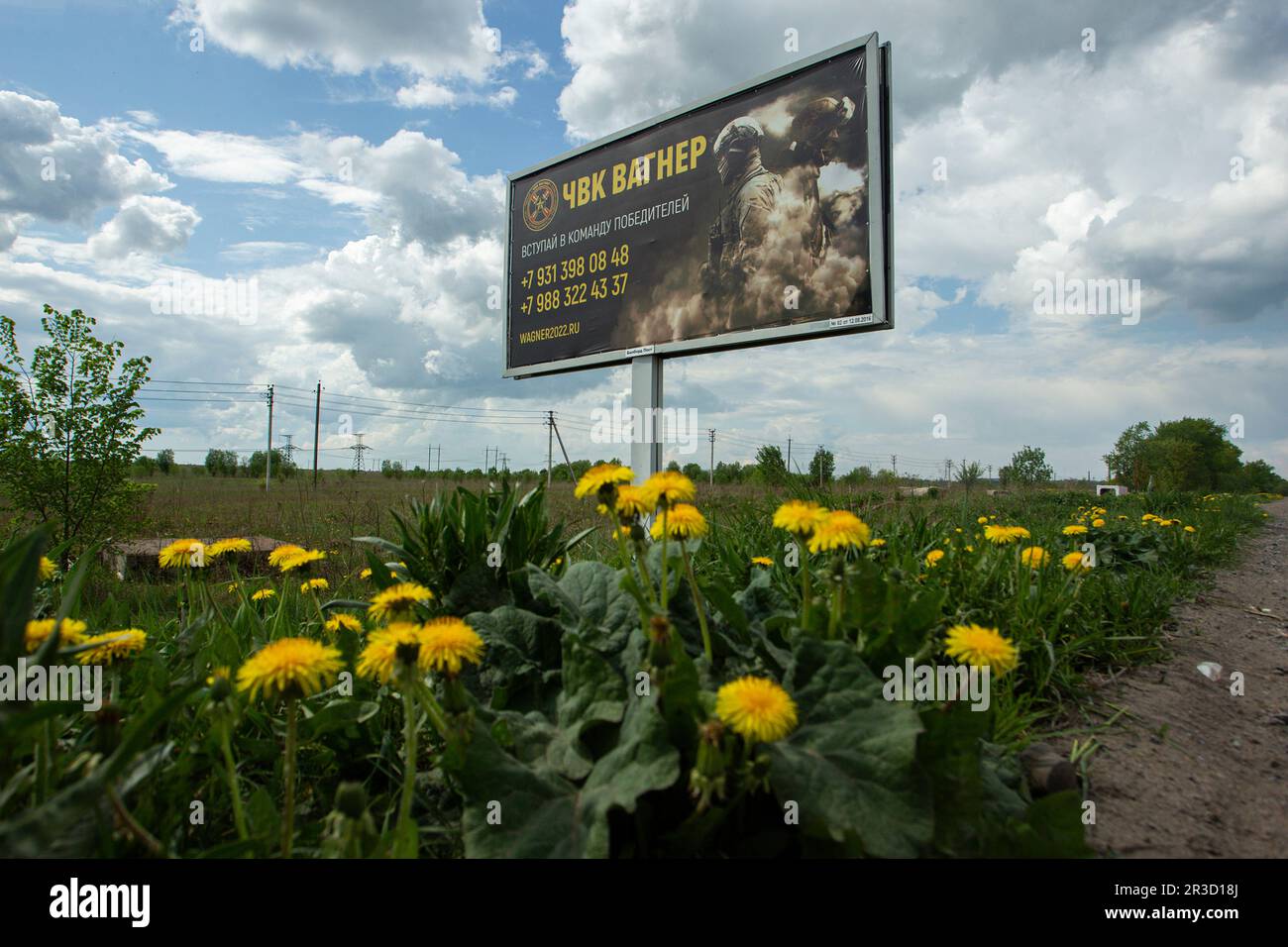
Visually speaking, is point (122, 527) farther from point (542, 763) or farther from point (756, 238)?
point (542, 763)

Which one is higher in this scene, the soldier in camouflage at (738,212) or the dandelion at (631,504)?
the soldier in camouflage at (738,212)

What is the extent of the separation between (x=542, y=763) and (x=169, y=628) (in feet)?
5.17

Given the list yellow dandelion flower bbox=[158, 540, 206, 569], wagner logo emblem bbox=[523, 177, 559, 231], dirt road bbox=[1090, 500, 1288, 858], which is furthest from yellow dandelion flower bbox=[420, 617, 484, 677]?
wagner logo emblem bbox=[523, 177, 559, 231]

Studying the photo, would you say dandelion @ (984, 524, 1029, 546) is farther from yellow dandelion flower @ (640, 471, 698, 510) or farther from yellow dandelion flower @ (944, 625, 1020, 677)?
yellow dandelion flower @ (640, 471, 698, 510)

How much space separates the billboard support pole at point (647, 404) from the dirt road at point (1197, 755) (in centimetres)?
420

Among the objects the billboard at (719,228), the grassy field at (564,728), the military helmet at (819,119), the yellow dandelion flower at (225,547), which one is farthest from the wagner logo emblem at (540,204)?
the grassy field at (564,728)

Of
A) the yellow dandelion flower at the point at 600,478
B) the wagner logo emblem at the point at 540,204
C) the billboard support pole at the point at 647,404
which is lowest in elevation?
the yellow dandelion flower at the point at 600,478

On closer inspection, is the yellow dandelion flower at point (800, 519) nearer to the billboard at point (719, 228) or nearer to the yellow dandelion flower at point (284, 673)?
the yellow dandelion flower at point (284, 673)

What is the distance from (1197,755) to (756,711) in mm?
1291

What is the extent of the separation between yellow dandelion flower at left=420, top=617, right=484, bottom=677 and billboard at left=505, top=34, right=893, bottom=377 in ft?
14.1

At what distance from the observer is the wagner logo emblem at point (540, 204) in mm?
6973

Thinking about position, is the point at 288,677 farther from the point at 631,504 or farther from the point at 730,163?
the point at 730,163

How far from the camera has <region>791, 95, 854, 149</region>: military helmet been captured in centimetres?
481
